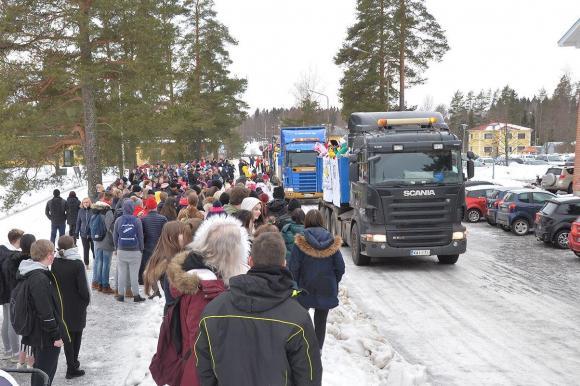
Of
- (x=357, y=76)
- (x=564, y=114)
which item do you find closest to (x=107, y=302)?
(x=357, y=76)

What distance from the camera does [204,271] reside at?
3.77 metres

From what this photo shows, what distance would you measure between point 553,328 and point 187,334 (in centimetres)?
754

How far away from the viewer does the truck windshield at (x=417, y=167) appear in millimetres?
13609

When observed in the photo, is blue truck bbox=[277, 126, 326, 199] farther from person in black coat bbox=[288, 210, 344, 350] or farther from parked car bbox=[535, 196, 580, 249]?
person in black coat bbox=[288, 210, 344, 350]

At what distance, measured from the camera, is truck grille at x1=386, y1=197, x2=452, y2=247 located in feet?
44.2

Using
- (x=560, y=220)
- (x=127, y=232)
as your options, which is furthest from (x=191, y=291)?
(x=560, y=220)

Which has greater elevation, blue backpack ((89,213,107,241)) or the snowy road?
blue backpack ((89,213,107,241))

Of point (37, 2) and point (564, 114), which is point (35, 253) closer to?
point (37, 2)

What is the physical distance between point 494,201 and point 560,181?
1328 cm

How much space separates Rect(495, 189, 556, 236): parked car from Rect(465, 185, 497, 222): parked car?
3474 millimetres

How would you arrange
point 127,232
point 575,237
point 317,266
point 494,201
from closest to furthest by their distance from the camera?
point 317,266 → point 127,232 → point 575,237 → point 494,201

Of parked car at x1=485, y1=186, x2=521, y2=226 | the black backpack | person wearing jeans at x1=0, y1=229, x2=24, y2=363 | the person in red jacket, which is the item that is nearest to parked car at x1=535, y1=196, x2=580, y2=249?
parked car at x1=485, y1=186, x2=521, y2=226

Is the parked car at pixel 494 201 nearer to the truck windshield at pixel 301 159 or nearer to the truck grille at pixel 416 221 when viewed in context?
the truck windshield at pixel 301 159

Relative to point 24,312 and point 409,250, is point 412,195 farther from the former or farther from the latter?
point 24,312
